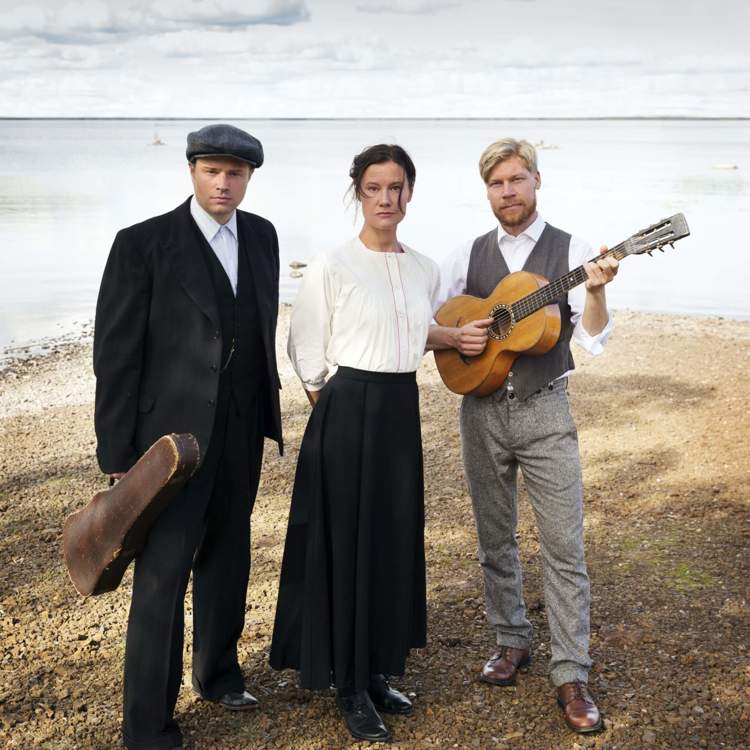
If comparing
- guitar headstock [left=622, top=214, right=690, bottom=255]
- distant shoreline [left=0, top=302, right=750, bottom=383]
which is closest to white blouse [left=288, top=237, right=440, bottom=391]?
guitar headstock [left=622, top=214, right=690, bottom=255]

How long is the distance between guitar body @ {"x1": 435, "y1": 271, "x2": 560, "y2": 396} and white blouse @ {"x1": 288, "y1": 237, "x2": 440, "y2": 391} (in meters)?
0.26

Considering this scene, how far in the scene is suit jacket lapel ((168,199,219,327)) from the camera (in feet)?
10.9

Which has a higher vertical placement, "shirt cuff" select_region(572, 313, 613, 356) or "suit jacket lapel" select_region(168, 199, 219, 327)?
"suit jacket lapel" select_region(168, 199, 219, 327)

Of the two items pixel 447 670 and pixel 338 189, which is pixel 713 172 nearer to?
pixel 338 189

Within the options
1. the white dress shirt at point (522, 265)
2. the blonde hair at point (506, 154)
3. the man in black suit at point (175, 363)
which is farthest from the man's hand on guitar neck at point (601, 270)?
the man in black suit at point (175, 363)

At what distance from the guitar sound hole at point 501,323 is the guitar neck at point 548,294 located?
40 millimetres

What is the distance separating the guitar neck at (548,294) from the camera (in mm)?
3545

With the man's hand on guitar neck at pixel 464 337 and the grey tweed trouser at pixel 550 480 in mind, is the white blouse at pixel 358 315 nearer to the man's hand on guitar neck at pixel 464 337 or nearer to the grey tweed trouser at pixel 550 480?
the man's hand on guitar neck at pixel 464 337

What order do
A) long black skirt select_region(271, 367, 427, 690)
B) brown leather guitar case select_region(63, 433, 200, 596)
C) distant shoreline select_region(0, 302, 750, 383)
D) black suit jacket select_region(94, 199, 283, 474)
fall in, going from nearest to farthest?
Result: 1. brown leather guitar case select_region(63, 433, 200, 596)
2. black suit jacket select_region(94, 199, 283, 474)
3. long black skirt select_region(271, 367, 427, 690)
4. distant shoreline select_region(0, 302, 750, 383)

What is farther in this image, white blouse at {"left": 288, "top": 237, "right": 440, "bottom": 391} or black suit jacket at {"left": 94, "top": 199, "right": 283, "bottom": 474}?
white blouse at {"left": 288, "top": 237, "right": 440, "bottom": 391}

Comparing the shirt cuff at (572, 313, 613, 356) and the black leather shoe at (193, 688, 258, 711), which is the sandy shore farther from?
the shirt cuff at (572, 313, 613, 356)

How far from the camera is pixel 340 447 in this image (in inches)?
138

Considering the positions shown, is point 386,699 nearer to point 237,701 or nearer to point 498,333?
point 237,701

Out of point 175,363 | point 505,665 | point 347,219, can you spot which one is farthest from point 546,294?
point 347,219
